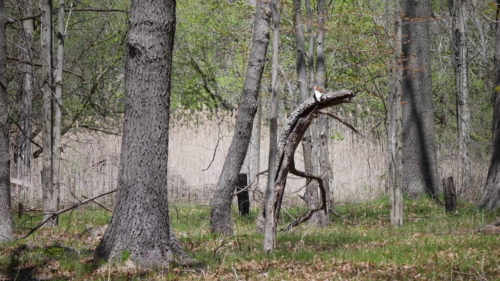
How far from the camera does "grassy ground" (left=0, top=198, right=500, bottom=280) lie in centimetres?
718

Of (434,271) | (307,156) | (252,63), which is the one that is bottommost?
(434,271)

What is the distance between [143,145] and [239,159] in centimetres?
368

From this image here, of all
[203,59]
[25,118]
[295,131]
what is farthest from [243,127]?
[203,59]

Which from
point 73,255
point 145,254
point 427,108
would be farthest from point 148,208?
point 427,108

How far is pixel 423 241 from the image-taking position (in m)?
9.43

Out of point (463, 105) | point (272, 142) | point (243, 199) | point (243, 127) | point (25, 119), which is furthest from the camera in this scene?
point (463, 105)

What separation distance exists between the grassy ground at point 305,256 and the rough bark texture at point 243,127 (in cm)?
46

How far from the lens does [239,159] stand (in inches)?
441

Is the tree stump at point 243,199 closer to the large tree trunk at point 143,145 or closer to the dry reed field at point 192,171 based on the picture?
the dry reed field at point 192,171

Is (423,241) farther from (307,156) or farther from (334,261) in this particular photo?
(307,156)

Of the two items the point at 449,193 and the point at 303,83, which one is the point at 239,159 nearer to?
the point at 303,83

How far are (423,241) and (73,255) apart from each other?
195 inches

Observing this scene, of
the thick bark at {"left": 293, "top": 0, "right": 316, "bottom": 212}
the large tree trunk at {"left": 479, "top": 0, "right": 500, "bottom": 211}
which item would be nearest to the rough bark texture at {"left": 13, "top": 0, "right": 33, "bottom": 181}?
the thick bark at {"left": 293, "top": 0, "right": 316, "bottom": 212}

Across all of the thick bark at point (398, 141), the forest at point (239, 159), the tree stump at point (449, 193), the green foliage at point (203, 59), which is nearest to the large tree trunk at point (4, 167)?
the forest at point (239, 159)
